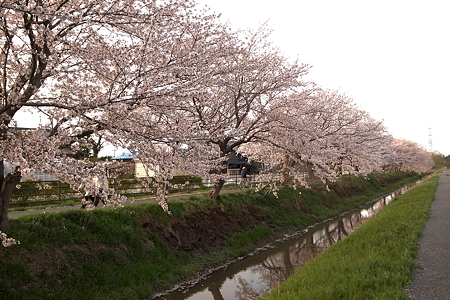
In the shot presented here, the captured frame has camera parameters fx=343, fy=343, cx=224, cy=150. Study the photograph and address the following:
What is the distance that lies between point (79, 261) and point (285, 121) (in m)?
9.59

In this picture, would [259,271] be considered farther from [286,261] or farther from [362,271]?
[362,271]

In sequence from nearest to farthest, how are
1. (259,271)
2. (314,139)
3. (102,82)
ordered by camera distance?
(102,82)
(259,271)
(314,139)

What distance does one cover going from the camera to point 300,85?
51.9 feet

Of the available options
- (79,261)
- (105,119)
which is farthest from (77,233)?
(105,119)

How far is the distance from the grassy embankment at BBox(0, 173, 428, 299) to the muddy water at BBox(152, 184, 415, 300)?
517 mm

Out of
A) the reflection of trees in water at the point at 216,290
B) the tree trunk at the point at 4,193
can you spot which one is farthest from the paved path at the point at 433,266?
the tree trunk at the point at 4,193

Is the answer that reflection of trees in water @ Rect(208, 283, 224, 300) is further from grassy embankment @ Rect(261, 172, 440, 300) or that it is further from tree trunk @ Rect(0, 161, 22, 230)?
tree trunk @ Rect(0, 161, 22, 230)

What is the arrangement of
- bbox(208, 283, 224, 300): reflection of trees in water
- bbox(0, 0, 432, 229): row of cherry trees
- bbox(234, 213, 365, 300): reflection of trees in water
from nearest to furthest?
1. bbox(0, 0, 432, 229): row of cherry trees
2. bbox(208, 283, 224, 300): reflection of trees in water
3. bbox(234, 213, 365, 300): reflection of trees in water

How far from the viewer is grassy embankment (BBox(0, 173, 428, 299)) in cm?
762

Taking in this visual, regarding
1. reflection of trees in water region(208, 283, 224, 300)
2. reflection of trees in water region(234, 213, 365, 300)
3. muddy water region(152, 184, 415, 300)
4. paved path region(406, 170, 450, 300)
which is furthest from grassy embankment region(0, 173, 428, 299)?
reflection of trees in water region(234, 213, 365, 300)

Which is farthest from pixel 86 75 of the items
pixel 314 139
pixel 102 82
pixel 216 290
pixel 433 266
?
pixel 314 139

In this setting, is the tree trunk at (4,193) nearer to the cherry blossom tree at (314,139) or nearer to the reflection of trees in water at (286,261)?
the reflection of trees in water at (286,261)

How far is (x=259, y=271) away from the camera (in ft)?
39.6

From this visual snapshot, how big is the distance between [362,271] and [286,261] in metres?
5.89
